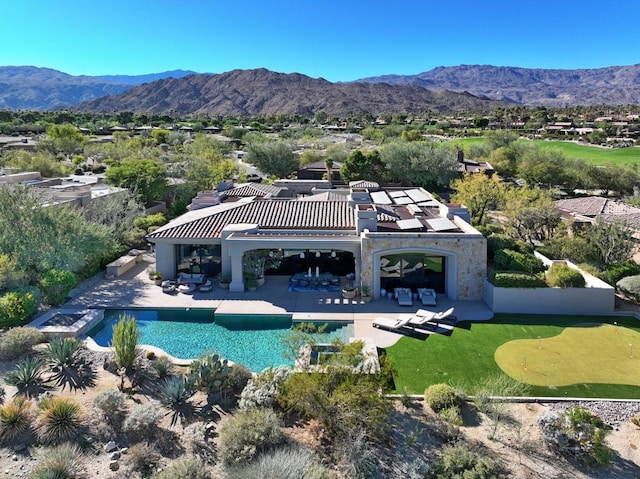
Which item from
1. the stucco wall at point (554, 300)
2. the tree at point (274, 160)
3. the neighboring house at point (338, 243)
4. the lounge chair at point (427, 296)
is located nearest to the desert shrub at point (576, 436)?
the stucco wall at point (554, 300)

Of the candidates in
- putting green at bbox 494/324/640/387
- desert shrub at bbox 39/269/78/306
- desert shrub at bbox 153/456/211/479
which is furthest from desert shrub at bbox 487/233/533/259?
desert shrub at bbox 39/269/78/306

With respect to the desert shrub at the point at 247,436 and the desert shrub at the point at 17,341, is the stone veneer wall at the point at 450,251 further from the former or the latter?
the desert shrub at the point at 17,341

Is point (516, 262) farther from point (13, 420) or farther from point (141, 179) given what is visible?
point (141, 179)

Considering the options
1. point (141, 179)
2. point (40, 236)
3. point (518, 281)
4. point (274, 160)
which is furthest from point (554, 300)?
point (274, 160)

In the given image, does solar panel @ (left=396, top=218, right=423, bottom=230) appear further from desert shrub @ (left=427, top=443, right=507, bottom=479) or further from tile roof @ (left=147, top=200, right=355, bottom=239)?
desert shrub @ (left=427, top=443, right=507, bottom=479)

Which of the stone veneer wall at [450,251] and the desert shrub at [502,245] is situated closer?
the stone veneer wall at [450,251]

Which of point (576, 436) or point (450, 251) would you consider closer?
point (576, 436)

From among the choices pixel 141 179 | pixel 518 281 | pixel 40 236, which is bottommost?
pixel 518 281
